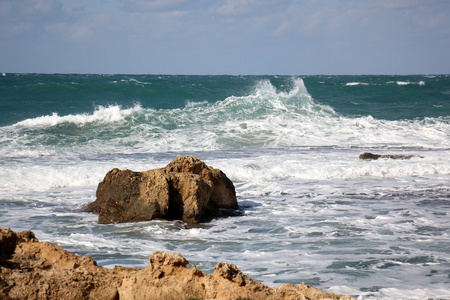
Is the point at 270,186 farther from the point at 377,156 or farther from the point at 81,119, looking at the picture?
the point at 81,119

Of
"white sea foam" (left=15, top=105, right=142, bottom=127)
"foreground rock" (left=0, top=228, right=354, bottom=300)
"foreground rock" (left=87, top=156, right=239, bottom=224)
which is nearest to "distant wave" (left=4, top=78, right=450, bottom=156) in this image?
"white sea foam" (left=15, top=105, right=142, bottom=127)

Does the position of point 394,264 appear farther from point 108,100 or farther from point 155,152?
point 108,100

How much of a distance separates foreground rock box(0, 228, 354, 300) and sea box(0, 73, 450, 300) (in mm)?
1440

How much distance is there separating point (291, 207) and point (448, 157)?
7407 mm

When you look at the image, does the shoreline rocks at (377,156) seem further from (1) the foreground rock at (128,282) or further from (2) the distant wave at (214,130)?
(1) the foreground rock at (128,282)

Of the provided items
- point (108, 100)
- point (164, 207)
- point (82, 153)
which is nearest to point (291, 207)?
point (164, 207)

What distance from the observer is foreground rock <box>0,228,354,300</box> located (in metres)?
3.31

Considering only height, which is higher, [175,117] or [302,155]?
[175,117]

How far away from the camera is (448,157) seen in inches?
550

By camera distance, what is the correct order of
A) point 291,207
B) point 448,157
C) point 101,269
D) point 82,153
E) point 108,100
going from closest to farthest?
1. point 101,269
2. point 291,207
3. point 448,157
4. point 82,153
5. point 108,100

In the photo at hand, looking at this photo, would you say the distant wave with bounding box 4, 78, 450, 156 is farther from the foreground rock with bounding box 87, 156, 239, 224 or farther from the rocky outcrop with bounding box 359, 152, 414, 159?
the foreground rock with bounding box 87, 156, 239, 224

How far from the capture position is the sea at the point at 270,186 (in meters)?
5.51

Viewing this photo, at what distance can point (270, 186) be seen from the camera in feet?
34.6

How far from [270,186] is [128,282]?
23.9 ft
